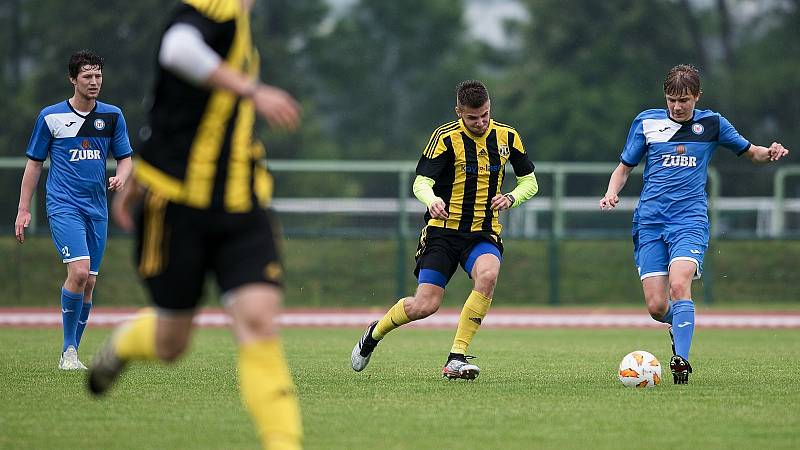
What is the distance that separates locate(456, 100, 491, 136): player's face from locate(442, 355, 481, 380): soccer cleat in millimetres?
1656

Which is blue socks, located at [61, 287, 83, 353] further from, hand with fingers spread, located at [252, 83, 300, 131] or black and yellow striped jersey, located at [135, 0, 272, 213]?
hand with fingers spread, located at [252, 83, 300, 131]

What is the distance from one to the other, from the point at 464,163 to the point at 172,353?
412 cm

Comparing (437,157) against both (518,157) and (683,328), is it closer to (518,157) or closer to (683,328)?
(518,157)

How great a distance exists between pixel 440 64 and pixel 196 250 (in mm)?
49592

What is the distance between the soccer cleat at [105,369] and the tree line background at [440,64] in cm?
3268

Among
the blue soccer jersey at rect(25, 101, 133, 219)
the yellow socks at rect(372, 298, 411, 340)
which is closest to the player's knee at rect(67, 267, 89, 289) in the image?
the blue soccer jersey at rect(25, 101, 133, 219)

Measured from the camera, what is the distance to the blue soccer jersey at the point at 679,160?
9.56 m

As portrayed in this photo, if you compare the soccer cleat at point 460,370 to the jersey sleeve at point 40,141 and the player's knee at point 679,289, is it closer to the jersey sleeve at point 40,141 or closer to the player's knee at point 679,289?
the player's knee at point 679,289

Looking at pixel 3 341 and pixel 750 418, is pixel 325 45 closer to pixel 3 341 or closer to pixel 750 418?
pixel 3 341

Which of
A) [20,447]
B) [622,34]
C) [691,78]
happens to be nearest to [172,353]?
[20,447]

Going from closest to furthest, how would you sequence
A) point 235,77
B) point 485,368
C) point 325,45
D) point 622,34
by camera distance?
point 235,77
point 485,368
point 622,34
point 325,45

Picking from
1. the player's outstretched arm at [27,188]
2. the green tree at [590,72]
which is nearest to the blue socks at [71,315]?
the player's outstretched arm at [27,188]

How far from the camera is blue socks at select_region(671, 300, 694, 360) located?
9.20 metres

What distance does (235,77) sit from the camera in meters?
5.53
